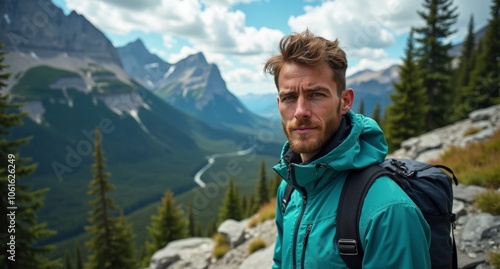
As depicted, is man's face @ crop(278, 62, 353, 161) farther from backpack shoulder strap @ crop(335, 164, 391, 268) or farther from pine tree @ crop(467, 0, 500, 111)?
pine tree @ crop(467, 0, 500, 111)

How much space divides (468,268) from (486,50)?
3504 centimetres

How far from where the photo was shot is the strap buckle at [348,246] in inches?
74.5

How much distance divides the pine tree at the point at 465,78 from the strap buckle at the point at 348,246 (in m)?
30.2

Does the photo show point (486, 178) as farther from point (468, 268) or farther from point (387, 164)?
point (387, 164)

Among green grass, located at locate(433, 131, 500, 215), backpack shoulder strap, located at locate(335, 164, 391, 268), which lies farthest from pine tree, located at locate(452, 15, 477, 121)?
backpack shoulder strap, located at locate(335, 164, 391, 268)

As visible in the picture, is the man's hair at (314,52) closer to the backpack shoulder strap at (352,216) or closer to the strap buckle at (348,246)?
the backpack shoulder strap at (352,216)

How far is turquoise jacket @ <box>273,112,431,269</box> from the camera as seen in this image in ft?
5.62

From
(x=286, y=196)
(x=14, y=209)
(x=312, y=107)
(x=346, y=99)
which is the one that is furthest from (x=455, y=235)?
(x=14, y=209)

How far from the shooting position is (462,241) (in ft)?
15.3

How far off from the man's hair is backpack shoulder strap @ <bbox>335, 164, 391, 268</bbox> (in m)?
0.85

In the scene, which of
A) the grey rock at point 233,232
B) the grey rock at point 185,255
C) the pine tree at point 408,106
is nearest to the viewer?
the grey rock at point 233,232

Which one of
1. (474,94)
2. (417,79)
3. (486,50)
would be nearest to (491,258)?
(417,79)

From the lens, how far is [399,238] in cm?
170

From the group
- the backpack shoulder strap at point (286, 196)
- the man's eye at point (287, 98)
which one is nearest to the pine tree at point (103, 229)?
the backpack shoulder strap at point (286, 196)
